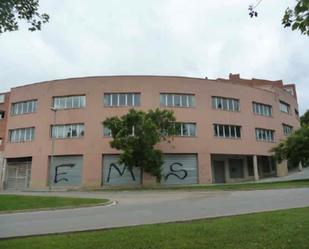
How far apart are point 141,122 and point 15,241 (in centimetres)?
2135

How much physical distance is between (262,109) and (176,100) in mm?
11699

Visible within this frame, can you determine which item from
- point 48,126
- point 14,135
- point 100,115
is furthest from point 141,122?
point 14,135

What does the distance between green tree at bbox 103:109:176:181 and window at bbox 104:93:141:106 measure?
19.1 feet

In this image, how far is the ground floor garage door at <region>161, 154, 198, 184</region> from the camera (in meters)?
35.3

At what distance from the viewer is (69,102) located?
37000 mm

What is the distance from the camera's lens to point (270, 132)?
42.2m

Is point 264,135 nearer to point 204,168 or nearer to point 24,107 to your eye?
point 204,168

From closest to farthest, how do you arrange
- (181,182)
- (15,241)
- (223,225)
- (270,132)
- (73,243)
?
1. (73,243)
2. (15,241)
3. (223,225)
4. (181,182)
5. (270,132)

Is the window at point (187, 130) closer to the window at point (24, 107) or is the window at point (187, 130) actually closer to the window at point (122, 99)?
the window at point (122, 99)

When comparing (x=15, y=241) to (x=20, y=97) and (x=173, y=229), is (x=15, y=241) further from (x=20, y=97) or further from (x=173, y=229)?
(x=20, y=97)

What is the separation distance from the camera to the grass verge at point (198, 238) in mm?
7098

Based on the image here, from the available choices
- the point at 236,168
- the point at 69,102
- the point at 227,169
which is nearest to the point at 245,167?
the point at 236,168

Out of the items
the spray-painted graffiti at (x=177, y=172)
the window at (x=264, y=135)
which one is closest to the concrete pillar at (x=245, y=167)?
the window at (x=264, y=135)

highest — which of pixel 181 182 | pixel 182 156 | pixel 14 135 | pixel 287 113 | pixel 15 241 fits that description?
pixel 287 113
